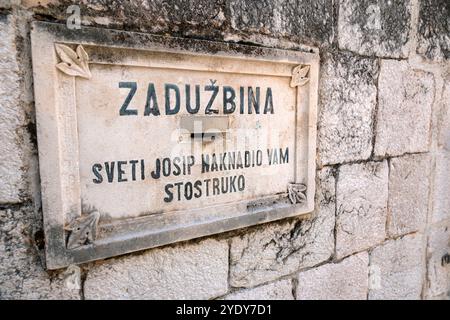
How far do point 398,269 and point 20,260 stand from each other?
6.35 feet

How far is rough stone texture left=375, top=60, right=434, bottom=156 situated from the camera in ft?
5.55

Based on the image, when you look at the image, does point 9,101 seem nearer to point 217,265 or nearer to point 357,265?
point 217,265

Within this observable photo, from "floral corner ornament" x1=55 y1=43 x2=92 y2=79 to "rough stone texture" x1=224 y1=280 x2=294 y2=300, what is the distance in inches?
39.6

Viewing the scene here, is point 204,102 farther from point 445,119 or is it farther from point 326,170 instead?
→ point 445,119

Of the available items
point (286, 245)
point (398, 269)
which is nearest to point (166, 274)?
point (286, 245)

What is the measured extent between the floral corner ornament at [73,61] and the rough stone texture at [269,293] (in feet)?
3.30

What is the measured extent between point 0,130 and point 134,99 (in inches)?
14.5

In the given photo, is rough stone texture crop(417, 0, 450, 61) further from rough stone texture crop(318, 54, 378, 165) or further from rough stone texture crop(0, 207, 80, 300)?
rough stone texture crop(0, 207, 80, 300)

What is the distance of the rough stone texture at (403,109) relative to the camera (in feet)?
5.55

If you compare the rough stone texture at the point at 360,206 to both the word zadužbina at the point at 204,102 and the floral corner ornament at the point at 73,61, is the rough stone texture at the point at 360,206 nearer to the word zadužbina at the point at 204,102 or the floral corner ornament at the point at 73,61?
the word zadužbina at the point at 204,102

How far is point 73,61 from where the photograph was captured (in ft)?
3.00

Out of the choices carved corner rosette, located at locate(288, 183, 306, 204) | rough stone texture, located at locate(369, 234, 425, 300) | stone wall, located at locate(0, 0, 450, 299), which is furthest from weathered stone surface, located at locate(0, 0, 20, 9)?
rough stone texture, located at locate(369, 234, 425, 300)

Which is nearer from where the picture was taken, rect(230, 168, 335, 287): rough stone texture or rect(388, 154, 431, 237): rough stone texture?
rect(230, 168, 335, 287): rough stone texture

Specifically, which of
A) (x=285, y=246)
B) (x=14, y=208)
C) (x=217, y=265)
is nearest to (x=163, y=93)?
(x=14, y=208)
